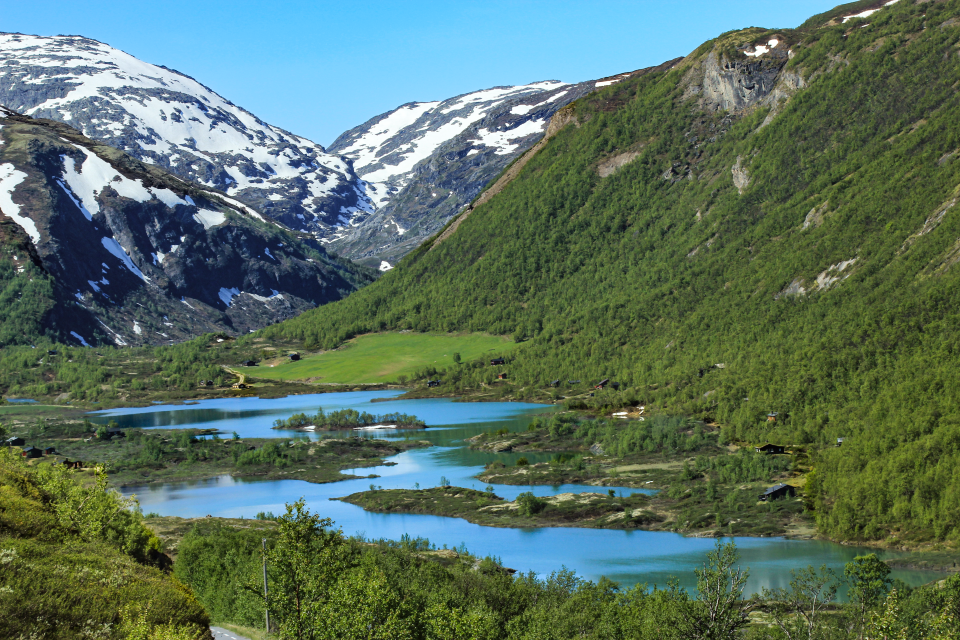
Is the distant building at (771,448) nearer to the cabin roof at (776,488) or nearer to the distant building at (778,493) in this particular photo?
the cabin roof at (776,488)

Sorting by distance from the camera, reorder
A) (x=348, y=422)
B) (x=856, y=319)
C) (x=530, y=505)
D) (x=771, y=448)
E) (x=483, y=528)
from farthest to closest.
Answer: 1. (x=348, y=422)
2. (x=856, y=319)
3. (x=771, y=448)
4. (x=530, y=505)
5. (x=483, y=528)

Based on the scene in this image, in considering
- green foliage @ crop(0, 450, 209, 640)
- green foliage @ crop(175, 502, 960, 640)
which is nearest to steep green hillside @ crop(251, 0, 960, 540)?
green foliage @ crop(175, 502, 960, 640)

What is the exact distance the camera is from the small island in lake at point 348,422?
173 meters

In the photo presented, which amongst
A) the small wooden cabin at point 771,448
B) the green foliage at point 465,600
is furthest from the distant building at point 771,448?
the green foliage at point 465,600

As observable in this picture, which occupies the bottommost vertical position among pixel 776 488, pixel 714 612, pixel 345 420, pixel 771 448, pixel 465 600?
pixel 465 600

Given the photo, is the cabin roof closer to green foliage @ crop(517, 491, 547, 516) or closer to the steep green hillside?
the steep green hillside

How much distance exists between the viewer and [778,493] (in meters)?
98.5

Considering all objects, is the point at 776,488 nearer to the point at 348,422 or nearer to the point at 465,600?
the point at 465,600

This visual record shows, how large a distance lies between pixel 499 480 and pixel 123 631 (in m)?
87.3

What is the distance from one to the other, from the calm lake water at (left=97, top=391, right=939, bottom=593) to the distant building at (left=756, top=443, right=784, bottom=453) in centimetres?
1740

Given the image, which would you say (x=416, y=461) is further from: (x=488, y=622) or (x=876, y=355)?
(x=488, y=622)

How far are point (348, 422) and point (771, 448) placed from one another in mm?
81711

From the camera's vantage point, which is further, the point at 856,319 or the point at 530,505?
the point at 856,319

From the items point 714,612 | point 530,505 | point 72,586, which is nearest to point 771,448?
point 530,505
